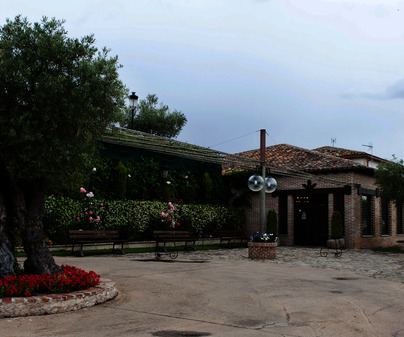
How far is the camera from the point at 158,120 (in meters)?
34.1

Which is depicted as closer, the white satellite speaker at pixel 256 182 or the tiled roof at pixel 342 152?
the white satellite speaker at pixel 256 182

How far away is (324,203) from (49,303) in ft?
60.3

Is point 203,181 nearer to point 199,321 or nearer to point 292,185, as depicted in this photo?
point 292,185

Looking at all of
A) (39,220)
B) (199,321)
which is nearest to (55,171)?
(39,220)

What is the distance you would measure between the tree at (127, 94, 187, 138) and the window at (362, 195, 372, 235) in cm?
1651

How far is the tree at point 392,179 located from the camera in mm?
19953

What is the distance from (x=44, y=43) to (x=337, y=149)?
26.2 meters

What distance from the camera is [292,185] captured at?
895 inches

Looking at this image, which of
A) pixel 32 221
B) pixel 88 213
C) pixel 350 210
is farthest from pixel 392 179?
pixel 32 221

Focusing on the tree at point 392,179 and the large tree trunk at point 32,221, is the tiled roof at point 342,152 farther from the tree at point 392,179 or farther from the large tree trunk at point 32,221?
the large tree trunk at point 32,221

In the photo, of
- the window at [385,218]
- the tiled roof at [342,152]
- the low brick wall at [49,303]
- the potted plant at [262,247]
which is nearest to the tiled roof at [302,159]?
the tiled roof at [342,152]

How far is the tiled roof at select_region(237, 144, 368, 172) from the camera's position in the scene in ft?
71.6

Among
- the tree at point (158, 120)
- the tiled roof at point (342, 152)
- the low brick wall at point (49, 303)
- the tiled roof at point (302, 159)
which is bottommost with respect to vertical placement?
the low brick wall at point (49, 303)

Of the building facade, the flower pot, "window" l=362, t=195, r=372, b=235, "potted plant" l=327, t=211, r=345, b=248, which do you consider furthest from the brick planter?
"window" l=362, t=195, r=372, b=235
